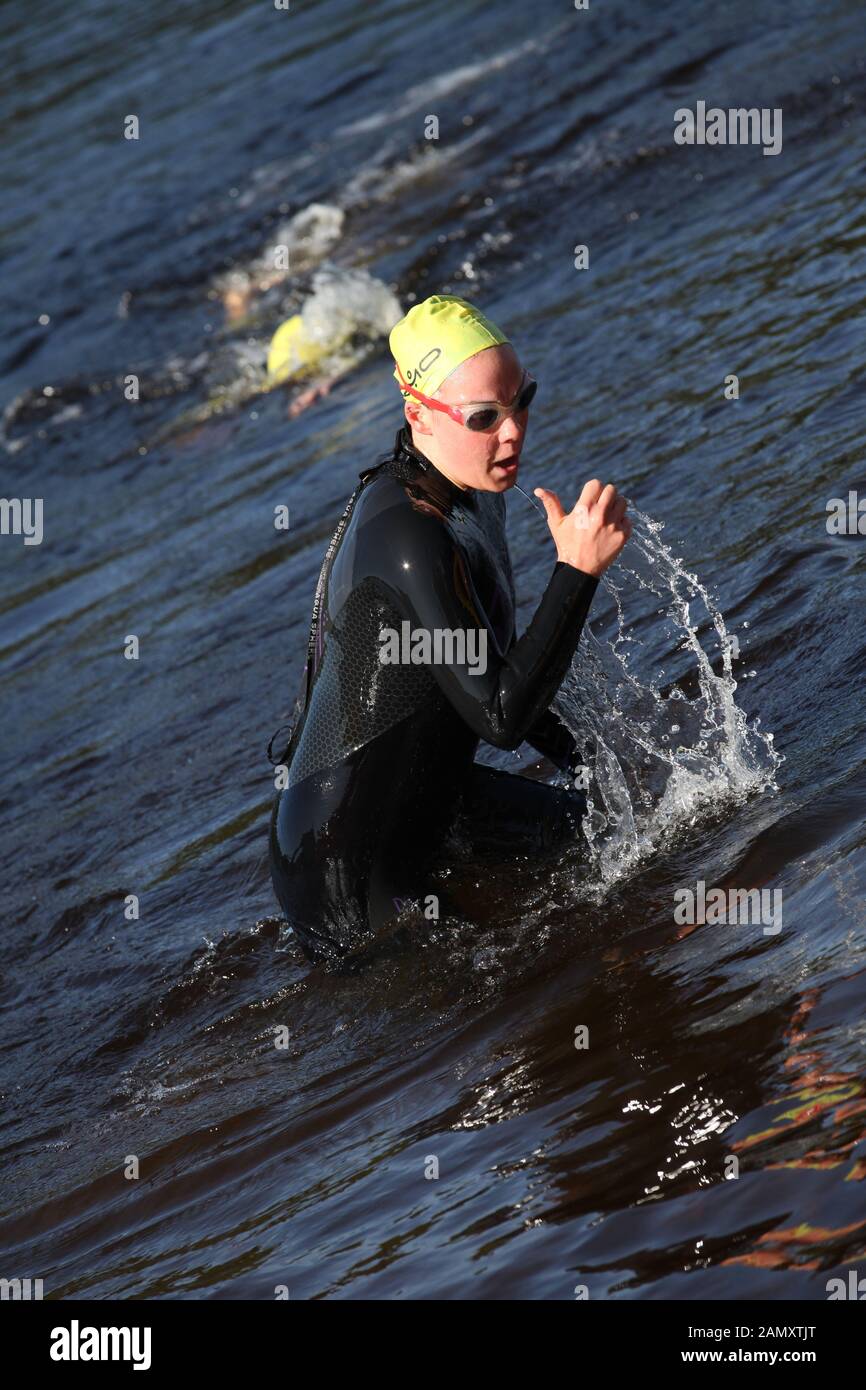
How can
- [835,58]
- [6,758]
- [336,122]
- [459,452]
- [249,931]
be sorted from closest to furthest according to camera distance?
[459,452]
[249,931]
[6,758]
[835,58]
[336,122]

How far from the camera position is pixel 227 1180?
232 inches

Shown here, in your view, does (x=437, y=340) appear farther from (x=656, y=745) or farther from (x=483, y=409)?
(x=656, y=745)

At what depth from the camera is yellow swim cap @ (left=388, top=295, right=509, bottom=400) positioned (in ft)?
18.0

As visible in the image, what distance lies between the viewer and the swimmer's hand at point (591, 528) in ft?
17.1

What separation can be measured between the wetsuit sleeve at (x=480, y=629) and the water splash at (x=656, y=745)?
128 cm

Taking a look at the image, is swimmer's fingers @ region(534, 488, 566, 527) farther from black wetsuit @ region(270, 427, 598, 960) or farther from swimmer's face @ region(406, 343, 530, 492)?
swimmer's face @ region(406, 343, 530, 492)

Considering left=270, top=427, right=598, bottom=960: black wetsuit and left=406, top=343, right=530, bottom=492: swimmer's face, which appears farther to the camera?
left=406, top=343, right=530, bottom=492: swimmer's face

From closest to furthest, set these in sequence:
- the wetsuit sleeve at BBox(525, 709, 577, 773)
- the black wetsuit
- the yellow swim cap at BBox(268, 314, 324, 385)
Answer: the black wetsuit
the wetsuit sleeve at BBox(525, 709, 577, 773)
the yellow swim cap at BBox(268, 314, 324, 385)

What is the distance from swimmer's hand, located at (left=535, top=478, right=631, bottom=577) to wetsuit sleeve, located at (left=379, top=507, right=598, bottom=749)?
5 centimetres

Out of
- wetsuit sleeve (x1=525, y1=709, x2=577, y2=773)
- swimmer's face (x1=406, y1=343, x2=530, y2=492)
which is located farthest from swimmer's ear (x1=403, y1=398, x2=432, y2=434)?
wetsuit sleeve (x1=525, y1=709, x2=577, y2=773)

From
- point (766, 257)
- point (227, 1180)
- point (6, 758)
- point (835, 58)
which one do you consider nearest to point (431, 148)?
point (835, 58)

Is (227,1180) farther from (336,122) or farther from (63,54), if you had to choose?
(63,54)

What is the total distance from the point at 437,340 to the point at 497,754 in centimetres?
314
